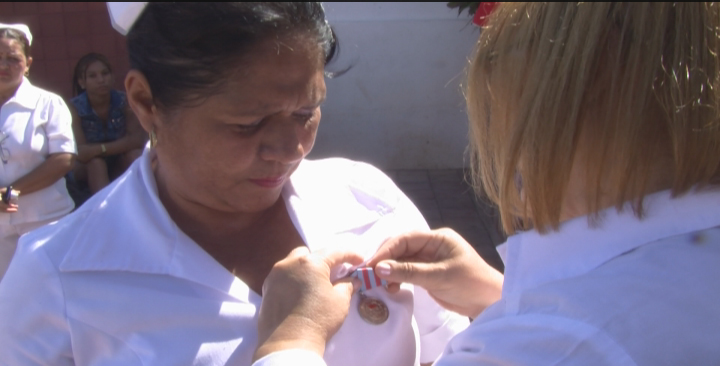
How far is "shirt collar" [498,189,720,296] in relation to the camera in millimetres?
1011

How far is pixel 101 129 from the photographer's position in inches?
208

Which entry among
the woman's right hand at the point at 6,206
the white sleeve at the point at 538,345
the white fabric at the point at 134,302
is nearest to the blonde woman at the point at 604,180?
the white sleeve at the point at 538,345

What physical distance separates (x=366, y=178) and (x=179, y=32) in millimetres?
698

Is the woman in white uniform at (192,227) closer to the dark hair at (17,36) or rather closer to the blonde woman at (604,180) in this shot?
the blonde woman at (604,180)

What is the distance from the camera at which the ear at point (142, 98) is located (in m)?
1.50

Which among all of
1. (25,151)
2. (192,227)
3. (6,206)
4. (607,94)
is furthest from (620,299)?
(25,151)

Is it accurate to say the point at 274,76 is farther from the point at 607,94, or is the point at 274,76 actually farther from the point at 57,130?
the point at 57,130

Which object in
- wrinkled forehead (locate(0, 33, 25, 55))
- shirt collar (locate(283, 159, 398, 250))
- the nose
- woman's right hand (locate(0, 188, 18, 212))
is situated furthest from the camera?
wrinkled forehead (locate(0, 33, 25, 55))

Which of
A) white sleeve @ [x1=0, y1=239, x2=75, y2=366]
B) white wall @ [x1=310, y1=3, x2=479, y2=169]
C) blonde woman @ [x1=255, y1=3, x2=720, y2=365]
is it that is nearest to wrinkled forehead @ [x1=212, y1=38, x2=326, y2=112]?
blonde woman @ [x1=255, y1=3, x2=720, y2=365]

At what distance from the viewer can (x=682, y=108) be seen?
0.96 m

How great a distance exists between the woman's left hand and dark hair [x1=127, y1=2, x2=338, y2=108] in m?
0.42

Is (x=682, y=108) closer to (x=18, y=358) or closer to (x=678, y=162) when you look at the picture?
(x=678, y=162)

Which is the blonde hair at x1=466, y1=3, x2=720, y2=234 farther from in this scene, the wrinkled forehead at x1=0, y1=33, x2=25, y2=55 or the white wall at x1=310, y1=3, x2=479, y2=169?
the white wall at x1=310, y1=3, x2=479, y2=169

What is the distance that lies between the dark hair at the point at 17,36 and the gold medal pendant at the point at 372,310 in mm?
3605
